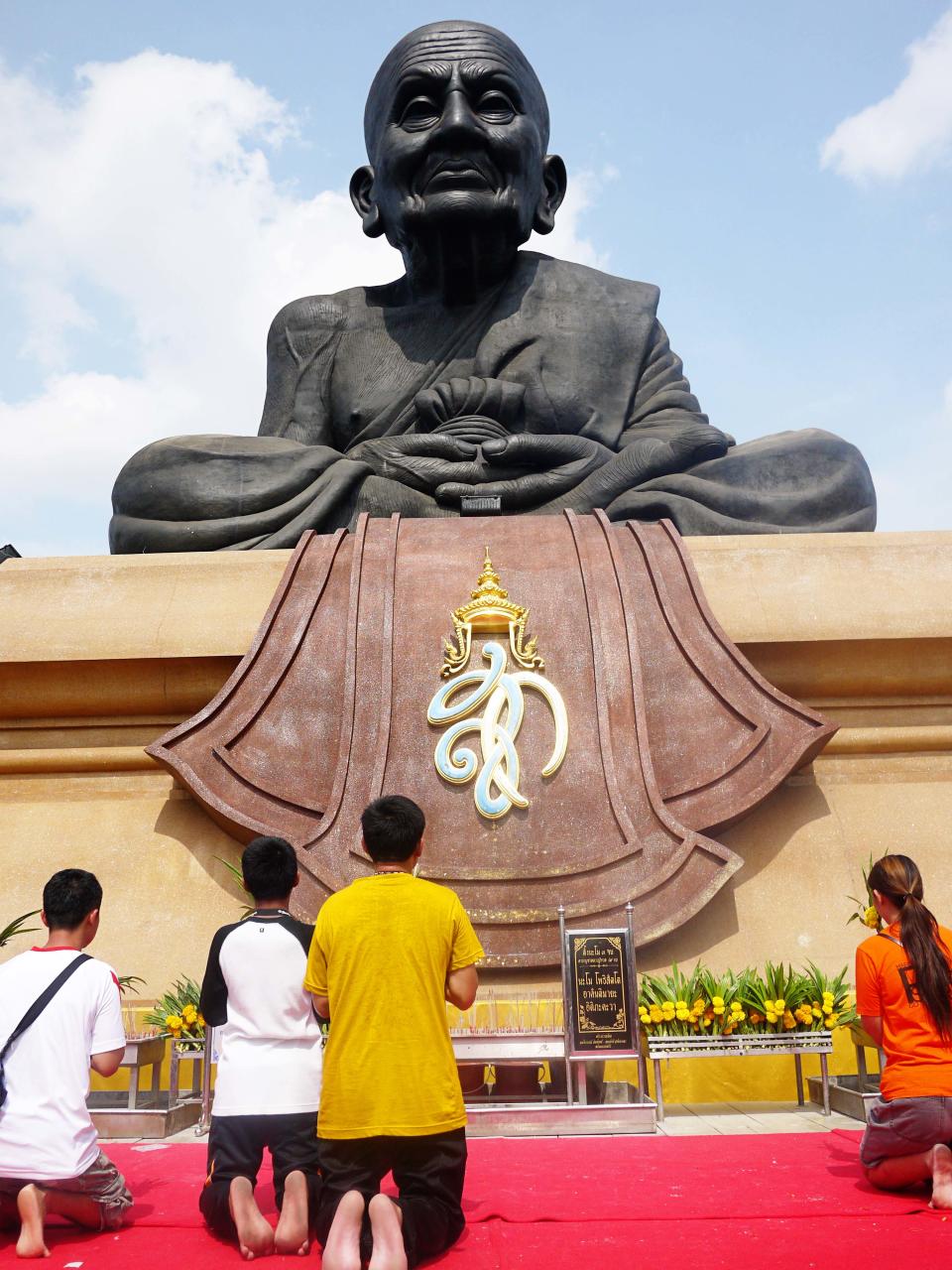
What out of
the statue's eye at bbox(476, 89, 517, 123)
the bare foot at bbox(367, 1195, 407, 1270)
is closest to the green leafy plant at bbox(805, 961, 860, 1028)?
the bare foot at bbox(367, 1195, 407, 1270)

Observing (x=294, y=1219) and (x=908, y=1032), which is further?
(x=908, y=1032)

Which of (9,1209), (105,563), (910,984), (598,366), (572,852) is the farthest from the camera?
(598,366)

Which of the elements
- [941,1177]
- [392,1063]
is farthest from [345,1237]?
[941,1177]

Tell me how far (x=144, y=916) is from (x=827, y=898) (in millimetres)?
2873

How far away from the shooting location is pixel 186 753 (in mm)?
5152

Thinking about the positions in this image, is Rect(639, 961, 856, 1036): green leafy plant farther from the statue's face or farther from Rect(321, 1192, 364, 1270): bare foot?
the statue's face

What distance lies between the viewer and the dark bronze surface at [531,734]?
189 inches

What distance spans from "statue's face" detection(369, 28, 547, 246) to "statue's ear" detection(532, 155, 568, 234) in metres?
0.48

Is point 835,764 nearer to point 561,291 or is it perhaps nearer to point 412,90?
point 561,291

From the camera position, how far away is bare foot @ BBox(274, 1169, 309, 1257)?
2.45 meters

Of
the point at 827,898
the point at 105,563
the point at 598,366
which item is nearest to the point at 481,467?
the point at 598,366

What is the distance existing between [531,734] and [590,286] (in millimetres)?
4471

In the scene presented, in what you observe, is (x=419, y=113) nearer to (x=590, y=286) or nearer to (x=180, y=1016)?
(x=590, y=286)

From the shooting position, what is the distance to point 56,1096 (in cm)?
259
